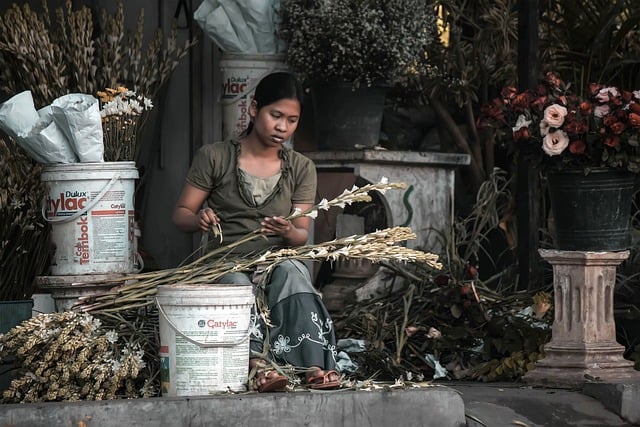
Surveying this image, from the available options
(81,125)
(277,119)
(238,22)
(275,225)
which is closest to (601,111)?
(277,119)

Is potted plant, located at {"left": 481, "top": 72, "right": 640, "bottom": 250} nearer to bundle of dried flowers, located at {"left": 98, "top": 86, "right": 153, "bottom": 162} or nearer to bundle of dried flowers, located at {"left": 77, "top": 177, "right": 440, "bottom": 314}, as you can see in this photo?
bundle of dried flowers, located at {"left": 77, "top": 177, "right": 440, "bottom": 314}

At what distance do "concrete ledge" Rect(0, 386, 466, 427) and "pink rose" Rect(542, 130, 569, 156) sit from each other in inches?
52.2

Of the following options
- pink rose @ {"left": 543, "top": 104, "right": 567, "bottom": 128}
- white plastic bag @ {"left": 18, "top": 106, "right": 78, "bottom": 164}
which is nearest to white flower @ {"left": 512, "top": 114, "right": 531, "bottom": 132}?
pink rose @ {"left": 543, "top": 104, "right": 567, "bottom": 128}

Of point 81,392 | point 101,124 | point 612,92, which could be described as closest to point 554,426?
point 612,92

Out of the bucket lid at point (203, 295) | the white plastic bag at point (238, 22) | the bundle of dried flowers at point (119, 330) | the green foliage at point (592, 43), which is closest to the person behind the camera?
the bucket lid at point (203, 295)

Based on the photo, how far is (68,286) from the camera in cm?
568

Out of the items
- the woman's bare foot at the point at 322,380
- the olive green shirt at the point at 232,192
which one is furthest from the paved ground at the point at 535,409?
the olive green shirt at the point at 232,192

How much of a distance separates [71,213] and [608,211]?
7.69 ft

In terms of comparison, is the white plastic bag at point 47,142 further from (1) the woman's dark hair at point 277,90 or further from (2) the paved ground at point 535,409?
(2) the paved ground at point 535,409

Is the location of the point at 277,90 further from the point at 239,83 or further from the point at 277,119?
the point at 239,83

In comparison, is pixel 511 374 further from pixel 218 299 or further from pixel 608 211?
pixel 218 299

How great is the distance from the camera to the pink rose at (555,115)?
586 centimetres

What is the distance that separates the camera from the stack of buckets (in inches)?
224

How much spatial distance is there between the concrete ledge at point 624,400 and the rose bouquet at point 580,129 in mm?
947
